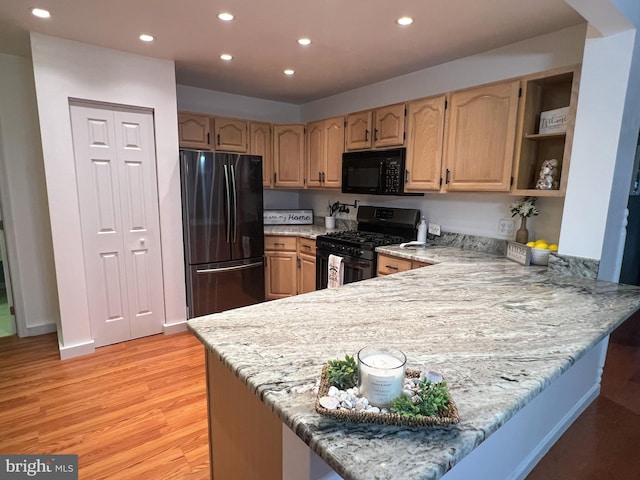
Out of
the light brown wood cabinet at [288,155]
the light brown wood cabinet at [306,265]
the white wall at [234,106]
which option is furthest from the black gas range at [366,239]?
the white wall at [234,106]

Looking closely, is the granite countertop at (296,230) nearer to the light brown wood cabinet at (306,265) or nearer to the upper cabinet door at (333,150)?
the light brown wood cabinet at (306,265)

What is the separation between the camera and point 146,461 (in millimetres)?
1764

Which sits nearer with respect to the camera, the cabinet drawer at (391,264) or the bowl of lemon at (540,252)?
the bowl of lemon at (540,252)

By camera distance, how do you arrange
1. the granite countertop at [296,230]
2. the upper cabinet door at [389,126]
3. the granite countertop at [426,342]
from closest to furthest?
the granite countertop at [426,342]
the upper cabinet door at [389,126]
the granite countertop at [296,230]

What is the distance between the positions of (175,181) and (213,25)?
1.39 m

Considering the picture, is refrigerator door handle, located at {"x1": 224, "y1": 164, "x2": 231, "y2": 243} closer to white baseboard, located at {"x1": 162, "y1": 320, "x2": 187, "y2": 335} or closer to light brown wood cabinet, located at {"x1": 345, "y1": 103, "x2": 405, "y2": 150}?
white baseboard, located at {"x1": 162, "y1": 320, "x2": 187, "y2": 335}

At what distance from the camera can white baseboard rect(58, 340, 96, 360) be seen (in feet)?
9.03

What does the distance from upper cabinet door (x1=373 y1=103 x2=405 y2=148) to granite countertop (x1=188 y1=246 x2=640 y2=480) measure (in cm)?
157

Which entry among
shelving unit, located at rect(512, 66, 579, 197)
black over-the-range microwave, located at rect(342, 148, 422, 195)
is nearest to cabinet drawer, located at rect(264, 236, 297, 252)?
black over-the-range microwave, located at rect(342, 148, 422, 195)

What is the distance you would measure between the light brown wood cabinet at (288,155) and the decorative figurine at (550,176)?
8.59 ft

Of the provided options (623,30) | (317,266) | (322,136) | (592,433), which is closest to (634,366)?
(592,433)

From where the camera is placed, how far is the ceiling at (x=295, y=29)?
1992 millimetres

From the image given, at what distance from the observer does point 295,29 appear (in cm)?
230

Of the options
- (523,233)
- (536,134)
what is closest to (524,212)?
(523,233)
